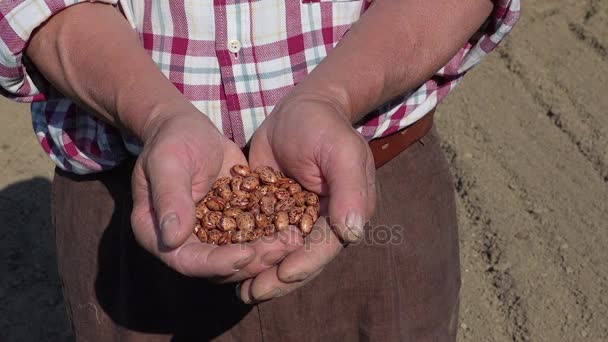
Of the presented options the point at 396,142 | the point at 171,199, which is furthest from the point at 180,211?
the point at 396,142

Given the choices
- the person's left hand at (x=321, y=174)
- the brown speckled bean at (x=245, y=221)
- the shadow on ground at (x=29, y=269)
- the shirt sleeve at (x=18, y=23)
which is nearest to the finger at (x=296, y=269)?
the person's left hand at (x=321, y=174)

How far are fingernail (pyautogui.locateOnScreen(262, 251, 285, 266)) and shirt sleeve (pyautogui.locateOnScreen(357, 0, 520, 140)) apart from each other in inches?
13.8

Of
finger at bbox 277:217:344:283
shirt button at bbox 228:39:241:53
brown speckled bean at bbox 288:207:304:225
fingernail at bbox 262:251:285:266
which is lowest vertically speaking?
brown speckled bean at bbox 288:207:304:225

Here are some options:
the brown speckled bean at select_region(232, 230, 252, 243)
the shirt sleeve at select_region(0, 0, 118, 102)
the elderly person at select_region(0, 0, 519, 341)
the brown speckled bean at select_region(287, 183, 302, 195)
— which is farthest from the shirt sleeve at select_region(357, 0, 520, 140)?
the shirt sleeve at select_region(0, 0, 118, 102)

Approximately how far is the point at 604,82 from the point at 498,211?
0.87 meters

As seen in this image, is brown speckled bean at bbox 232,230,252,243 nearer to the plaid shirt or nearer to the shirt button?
the plaid shirt

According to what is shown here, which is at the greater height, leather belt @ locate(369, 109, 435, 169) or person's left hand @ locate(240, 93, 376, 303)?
person's left hand @ locate(240, 93, 376, 303)

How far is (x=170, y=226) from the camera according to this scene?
1185 mm

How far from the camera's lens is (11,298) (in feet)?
9.77

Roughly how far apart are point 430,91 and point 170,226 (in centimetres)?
61

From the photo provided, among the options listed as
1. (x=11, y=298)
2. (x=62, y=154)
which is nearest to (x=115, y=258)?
(x=62, y=154)

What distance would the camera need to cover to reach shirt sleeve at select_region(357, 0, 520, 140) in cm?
152

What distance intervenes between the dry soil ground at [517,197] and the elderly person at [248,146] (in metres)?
1.04

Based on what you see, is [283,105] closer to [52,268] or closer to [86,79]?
[86,79]
